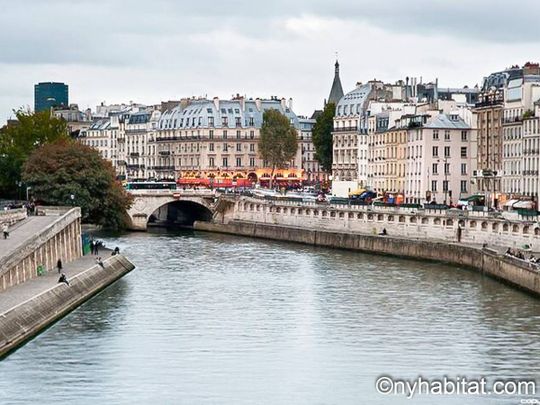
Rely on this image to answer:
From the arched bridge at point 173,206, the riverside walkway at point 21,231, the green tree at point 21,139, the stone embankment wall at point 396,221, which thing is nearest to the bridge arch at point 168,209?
the arched bridge at point 173,206

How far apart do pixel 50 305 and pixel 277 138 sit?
96.3 metres

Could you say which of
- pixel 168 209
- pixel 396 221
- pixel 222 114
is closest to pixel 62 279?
pixel 396 221

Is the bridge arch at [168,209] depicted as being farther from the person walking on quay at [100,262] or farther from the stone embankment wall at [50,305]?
the stone embankment wall at [50,305]

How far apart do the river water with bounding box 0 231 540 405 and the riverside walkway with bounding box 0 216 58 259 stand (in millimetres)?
3635

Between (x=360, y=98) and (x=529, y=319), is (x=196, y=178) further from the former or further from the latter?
(x=529, y=319)

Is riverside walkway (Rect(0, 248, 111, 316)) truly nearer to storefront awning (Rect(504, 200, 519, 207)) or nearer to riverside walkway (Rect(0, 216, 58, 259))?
riverside walkway (Rect(0, 216, 58, 259))

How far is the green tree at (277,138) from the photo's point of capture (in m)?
148

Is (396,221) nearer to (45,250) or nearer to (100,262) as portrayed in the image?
(100,262)

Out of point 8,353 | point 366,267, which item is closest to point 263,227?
point 366,267

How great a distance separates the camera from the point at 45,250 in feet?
207

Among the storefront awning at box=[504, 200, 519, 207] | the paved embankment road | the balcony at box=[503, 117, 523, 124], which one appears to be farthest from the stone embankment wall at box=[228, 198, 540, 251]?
the paved embankment road

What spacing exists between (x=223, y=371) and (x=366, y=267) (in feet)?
109

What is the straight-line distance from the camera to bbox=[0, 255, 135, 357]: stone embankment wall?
4640 cm

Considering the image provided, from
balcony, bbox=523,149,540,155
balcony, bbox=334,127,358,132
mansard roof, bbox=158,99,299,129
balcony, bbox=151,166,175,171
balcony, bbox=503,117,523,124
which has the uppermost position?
mansard roof, bbox=158,99,299,129
